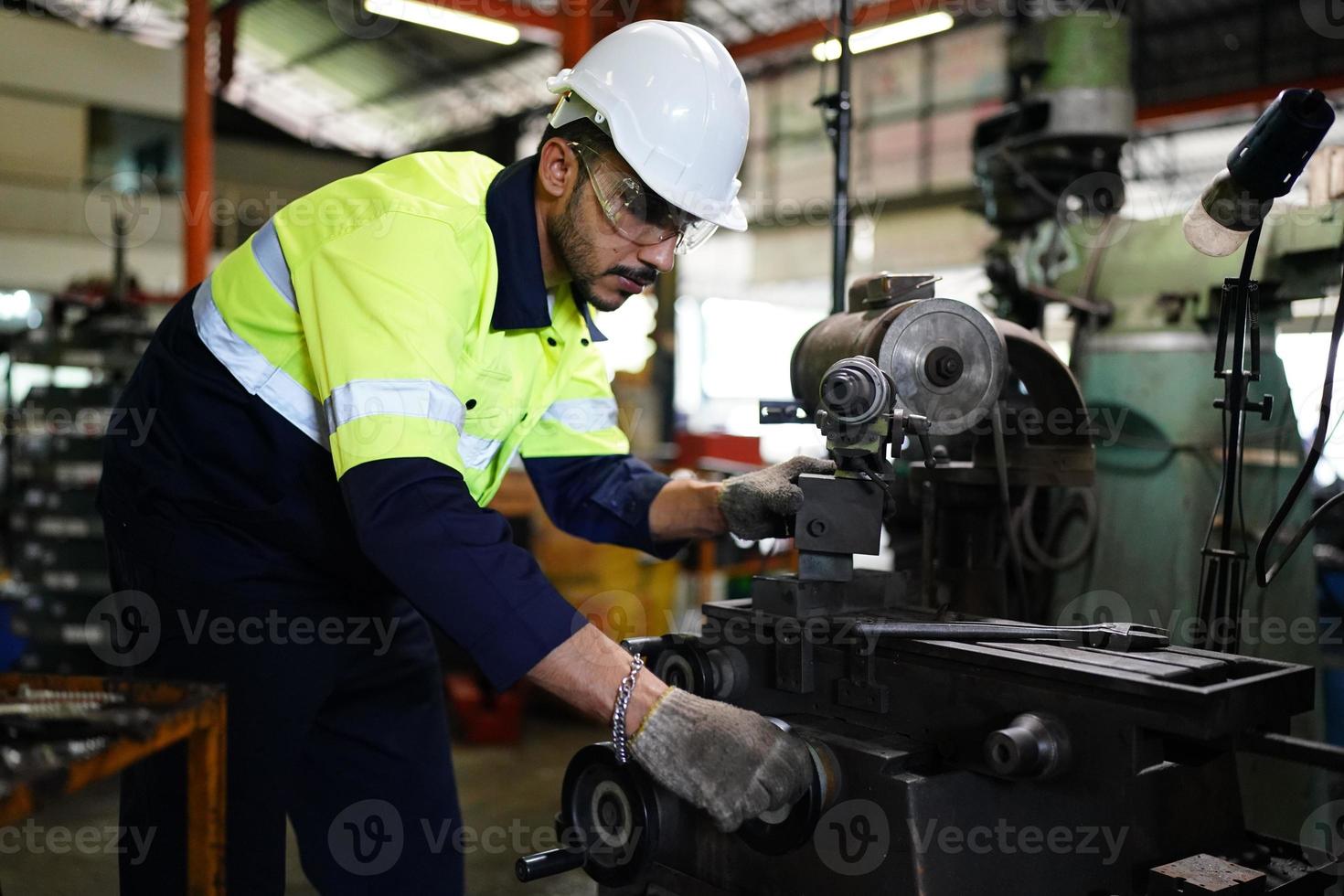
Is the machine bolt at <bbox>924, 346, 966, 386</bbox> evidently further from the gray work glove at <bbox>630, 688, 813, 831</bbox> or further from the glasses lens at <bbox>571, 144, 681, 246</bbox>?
the gray work glove at <bbox>630, 688, 813, 831</bbox>

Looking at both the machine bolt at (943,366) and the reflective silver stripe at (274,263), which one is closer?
the reflective silver stripe at (274,263)

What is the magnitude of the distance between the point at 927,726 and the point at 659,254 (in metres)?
0.68

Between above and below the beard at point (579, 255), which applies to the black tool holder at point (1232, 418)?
below

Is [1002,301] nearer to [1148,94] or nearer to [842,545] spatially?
[842,545]

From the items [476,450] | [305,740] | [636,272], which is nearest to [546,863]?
[305,740]

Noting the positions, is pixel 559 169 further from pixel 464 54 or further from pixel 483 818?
pixel 464 54

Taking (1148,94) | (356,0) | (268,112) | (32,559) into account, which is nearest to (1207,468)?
(32,559)

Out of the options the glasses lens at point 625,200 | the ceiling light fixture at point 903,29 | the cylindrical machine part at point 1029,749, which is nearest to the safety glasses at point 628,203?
the glasses lens at point 625,200

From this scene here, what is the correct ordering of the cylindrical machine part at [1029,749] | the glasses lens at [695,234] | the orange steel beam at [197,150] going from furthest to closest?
the orange steel beam at [197,150], the glasses lens at [695,234], the cylindrical machine part at [1029,749]

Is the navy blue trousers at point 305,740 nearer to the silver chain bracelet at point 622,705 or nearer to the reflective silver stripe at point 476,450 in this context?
the reflective silver stripe at point 476,450

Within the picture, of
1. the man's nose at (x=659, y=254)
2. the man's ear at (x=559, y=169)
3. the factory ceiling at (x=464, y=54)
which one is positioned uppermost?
the factory ceiling at (x=464, y=54)

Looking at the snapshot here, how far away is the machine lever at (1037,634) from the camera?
116cm

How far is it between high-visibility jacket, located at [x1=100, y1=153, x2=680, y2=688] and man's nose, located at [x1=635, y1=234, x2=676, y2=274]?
0.46 ft

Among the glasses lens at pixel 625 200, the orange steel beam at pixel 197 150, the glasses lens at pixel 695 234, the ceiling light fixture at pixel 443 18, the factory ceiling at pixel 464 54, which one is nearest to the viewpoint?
the glasses lens at pixel 625 200
